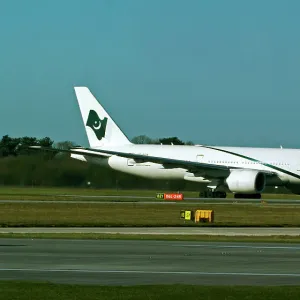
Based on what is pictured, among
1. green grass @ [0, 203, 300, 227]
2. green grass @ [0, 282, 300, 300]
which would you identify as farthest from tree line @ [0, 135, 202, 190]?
green grass @ [0, 282, 300, 300]

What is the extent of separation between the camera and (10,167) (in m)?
74.8

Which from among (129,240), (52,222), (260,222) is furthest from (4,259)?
(260,222)

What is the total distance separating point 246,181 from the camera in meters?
67.1

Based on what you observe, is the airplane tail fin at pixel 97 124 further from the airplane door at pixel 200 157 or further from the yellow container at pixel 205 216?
the yellow container at pixel 205 216

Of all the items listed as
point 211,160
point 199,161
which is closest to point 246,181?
point 211,160

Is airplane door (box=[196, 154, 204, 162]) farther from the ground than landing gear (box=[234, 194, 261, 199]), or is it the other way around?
airplane door (box=[196, 154, 204, 162])

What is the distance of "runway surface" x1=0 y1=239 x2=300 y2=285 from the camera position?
60.2 feet

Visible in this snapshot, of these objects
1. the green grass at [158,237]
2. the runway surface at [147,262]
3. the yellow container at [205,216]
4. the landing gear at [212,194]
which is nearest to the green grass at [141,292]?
the runway surface at [147,262]

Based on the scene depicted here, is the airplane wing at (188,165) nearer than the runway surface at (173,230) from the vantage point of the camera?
No

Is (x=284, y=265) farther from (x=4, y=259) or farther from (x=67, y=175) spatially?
(x=67, y=175)

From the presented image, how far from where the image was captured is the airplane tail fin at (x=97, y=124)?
256ft

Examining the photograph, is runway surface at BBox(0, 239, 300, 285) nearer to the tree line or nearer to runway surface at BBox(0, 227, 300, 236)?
runway surface at BBox(0, 227, 300, 236)

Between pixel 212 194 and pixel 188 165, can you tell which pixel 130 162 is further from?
pixel 212 194

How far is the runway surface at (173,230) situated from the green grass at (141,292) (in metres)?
17.2
